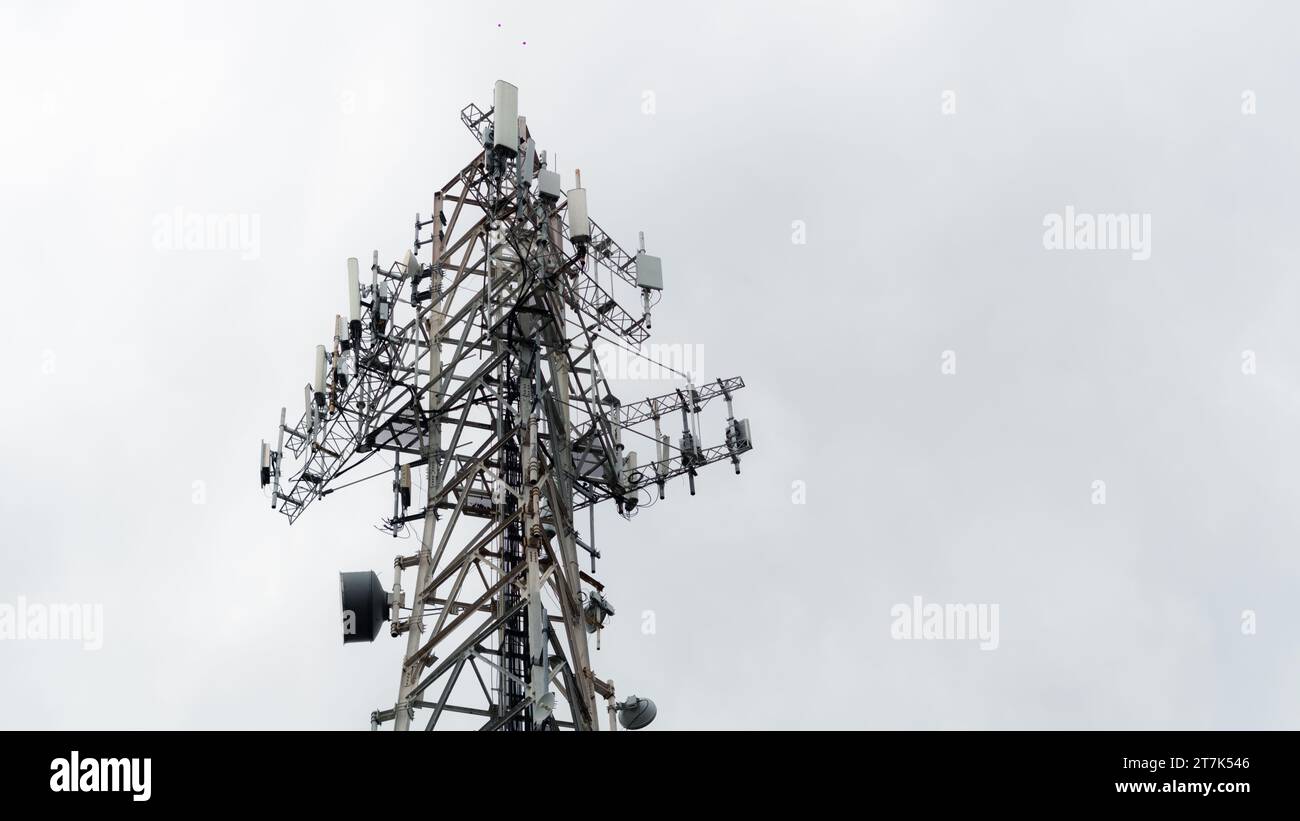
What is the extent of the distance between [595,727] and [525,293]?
11.5 metres

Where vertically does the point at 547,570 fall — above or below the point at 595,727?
above

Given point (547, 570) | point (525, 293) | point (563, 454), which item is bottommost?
point (547, 570)

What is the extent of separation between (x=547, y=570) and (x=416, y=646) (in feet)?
12.5

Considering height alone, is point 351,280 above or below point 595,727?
above

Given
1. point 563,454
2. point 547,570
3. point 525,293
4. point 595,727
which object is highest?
point 525,293

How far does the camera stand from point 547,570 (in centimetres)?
3934
